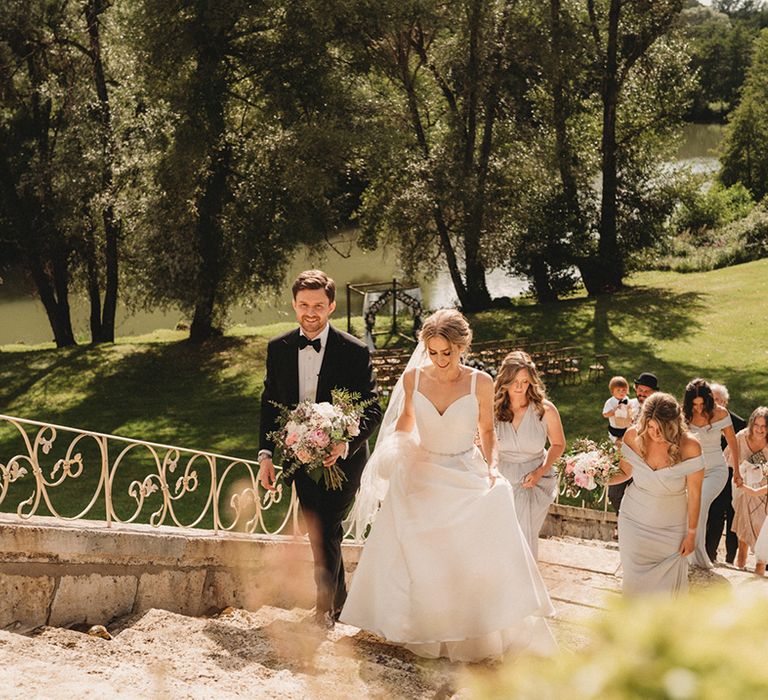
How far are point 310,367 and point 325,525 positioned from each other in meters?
1.02

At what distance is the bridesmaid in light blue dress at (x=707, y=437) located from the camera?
8.28 meters

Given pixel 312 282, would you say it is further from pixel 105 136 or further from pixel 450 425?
pixel 105 136

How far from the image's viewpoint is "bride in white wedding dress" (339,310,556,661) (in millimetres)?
5422

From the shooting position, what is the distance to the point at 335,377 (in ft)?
19.4

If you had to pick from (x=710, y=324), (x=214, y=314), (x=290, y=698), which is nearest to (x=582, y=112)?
(x=710, y=324)

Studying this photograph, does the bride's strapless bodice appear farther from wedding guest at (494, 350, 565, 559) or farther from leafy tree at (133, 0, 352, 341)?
leafy tree at (133, 0, 352, 341)

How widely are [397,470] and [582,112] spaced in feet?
82.0

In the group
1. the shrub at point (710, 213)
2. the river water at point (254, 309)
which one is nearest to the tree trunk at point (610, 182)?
the river water at point (254, 309)

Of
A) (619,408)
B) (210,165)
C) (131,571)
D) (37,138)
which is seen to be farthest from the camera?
(37,138)

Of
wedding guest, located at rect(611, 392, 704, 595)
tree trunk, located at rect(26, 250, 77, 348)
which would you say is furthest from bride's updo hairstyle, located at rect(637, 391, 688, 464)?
tree trunk, located at rect(26, 250, 77, 348)

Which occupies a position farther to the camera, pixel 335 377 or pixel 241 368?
pixel 241 368

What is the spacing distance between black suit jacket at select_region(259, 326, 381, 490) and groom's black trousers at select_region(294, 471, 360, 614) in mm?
155

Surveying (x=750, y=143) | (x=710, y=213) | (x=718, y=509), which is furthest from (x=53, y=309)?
(x=750, y=143)

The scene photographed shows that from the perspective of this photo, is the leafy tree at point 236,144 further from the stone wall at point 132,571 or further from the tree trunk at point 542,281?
the stone wall at point 132,571
